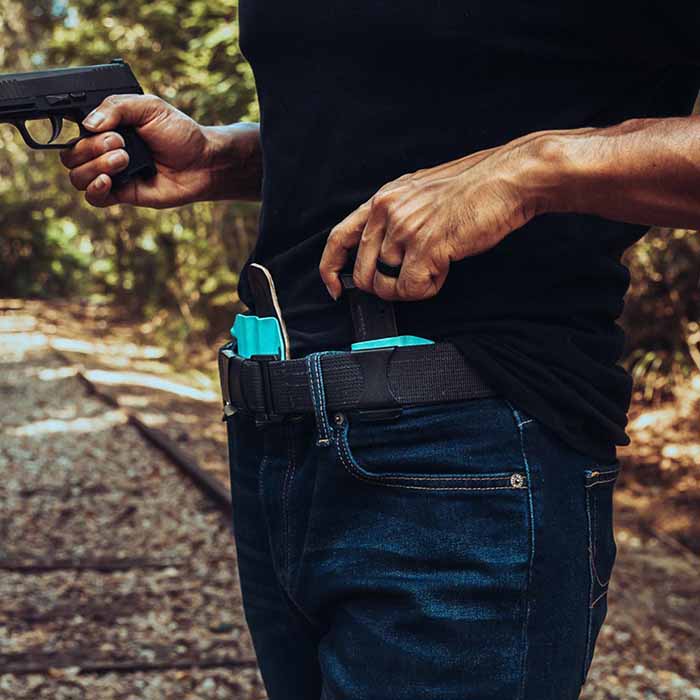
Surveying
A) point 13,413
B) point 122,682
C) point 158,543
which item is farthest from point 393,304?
point 13,413

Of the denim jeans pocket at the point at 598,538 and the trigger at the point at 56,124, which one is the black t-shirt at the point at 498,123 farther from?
the trigger at the point at 56,124

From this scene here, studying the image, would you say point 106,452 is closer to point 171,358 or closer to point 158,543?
point 158,543

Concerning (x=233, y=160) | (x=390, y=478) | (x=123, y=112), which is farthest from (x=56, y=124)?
(x=390, y=478)

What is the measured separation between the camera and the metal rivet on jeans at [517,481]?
1.17 metres

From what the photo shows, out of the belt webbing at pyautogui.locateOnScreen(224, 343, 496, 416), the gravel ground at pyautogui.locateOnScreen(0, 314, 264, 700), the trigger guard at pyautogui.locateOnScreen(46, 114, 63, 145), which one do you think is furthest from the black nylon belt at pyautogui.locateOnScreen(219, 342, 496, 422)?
the gravel ground at pyautogui.locateOnScreen(0, 314, 264, 700)

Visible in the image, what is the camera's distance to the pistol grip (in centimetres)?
162

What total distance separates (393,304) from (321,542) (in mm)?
312

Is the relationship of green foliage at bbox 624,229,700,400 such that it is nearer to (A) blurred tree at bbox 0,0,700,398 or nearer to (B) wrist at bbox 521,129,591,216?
(A) blurred tree at bbox 0,0,700,398

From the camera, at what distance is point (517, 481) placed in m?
1.17

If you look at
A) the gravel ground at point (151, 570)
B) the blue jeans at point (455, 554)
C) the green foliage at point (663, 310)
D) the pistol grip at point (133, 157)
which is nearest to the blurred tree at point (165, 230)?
the green foliage at point (663, 310)

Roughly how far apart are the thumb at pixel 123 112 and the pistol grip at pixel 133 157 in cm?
2

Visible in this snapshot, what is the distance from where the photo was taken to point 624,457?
6.43 m

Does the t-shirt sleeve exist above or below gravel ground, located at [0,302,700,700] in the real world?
above

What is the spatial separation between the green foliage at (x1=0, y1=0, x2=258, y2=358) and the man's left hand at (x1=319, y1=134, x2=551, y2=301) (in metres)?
5.35
